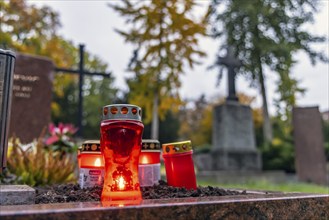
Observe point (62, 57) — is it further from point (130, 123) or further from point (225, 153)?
point (130, 123)

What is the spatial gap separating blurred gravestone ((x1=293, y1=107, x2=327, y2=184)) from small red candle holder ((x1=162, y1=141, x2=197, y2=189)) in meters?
7.91

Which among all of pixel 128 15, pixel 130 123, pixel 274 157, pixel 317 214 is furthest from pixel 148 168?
pixel 128 15

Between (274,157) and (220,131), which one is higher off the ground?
(220,131)

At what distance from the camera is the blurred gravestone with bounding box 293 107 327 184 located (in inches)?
352

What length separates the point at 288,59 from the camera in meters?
16.7

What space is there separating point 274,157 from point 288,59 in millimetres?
6548

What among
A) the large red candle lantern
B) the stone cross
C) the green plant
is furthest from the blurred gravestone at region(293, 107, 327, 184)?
the large red candle lantern

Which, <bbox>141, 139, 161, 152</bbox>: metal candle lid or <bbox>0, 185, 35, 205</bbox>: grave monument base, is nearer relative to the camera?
<bbox>0, 185, 35, 205</bbox>: grave monument base

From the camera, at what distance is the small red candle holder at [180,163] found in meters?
1.82

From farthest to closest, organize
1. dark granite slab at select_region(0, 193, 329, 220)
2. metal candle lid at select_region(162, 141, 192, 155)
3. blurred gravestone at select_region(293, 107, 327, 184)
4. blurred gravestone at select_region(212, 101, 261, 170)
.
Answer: blurred gravestone at select_region(212, 101, 261, 170)
blurred gravestone at select_region(293, 107, 327, 184)
metal candle lid at select_region(162, 141, 192, 155)
dark granite slab at select_region(0, 193, 329, 220)

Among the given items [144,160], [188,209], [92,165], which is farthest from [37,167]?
[188,209]

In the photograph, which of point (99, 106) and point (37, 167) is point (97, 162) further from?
point (99, 106)

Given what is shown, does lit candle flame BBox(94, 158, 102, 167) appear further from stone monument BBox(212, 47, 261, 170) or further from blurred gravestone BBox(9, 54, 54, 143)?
stone monument BBox(212, 47, 261, 170)

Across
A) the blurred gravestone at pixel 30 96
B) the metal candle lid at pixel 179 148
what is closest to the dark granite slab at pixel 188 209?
the metal candle lid at pixel 179 148
